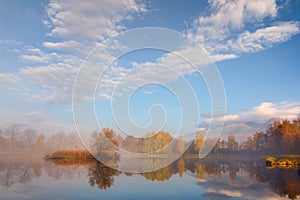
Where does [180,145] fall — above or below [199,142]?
below

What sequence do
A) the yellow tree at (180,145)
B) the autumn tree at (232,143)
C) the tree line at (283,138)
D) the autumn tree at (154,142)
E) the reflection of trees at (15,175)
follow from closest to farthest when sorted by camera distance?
the reflection of trees at (15,175), the tree line at (283,138), the autumn tree at (154,142), the yellow tree at (180,145), the autumn tree at (232,143)

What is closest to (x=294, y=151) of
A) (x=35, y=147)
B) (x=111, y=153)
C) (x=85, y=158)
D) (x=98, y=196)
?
(x=111, y=153)

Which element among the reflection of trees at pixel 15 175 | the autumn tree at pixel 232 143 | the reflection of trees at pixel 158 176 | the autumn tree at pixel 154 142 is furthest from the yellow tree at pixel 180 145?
the reflection of trees at pixel 15 175

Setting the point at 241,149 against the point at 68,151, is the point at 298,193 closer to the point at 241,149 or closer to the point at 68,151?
the point at 68,151

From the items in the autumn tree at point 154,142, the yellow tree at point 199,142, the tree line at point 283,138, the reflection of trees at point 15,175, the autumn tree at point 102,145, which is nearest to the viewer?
the reflection of trees at point 15,175

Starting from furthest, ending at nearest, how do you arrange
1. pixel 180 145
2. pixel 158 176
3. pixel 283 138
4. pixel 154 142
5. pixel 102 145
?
pixel 180 145 < pixel 154 142 < pixel 283 138 < pixel 102 145 < pixel 158 176

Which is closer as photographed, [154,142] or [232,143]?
[154,142]

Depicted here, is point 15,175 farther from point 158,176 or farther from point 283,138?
point 283,138

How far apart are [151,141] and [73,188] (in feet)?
183

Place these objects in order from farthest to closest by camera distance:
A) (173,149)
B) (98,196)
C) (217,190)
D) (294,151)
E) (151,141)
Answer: (173,149)
(151,141)
(294,151)
(217,190)
(98,196)

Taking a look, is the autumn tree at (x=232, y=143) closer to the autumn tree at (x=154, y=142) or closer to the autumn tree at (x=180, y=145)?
the autumn tree at (x=180, y=145)

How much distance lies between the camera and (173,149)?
85750 mm

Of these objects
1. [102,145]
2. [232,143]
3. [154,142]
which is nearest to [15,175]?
[102,145]

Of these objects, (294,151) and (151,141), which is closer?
(294,151)
